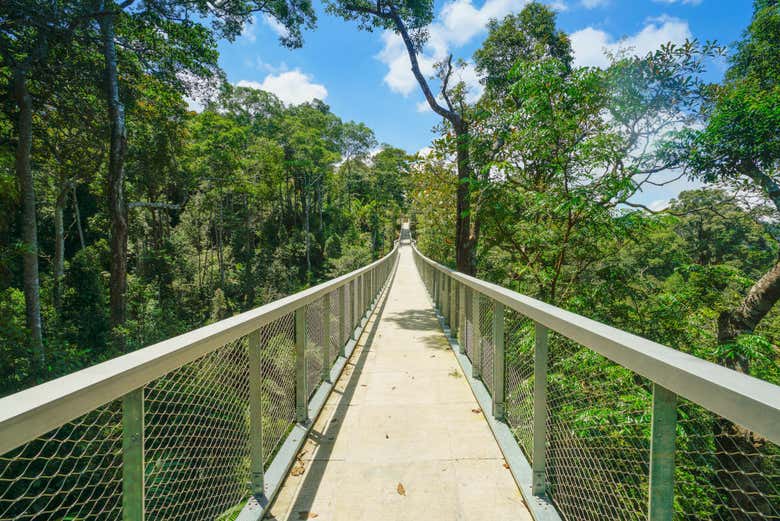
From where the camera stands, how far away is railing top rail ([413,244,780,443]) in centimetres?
85

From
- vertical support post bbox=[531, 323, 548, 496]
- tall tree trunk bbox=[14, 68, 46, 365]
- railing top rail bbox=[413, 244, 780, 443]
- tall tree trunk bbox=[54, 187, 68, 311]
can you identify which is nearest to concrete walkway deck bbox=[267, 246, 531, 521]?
vertical support post bbox=[531, 323, 548, 496]

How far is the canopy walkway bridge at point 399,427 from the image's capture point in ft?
3.76

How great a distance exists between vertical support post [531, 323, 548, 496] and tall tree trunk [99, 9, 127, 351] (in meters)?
12.9

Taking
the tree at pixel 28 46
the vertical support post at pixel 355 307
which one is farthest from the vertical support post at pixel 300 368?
the tree at pixel 28 46

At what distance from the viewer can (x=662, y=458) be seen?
1.28 meters

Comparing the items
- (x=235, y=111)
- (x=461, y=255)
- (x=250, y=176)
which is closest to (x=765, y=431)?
(x=461, y=255)

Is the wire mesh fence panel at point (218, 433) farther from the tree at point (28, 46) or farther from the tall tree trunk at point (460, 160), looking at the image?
the tree at point (28, 46)

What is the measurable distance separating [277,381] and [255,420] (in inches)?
27.5

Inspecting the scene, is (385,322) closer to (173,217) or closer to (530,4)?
(530,4)

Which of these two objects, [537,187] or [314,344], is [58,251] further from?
[537,187]

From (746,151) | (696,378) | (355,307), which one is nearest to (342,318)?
(355,307)

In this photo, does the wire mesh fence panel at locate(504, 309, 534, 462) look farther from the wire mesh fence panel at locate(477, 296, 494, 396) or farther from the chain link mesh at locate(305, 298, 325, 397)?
the chain link mesh at locate(305, 298, 325, 397)

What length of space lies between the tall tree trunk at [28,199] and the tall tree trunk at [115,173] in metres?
1.77

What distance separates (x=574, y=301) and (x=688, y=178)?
327cm
